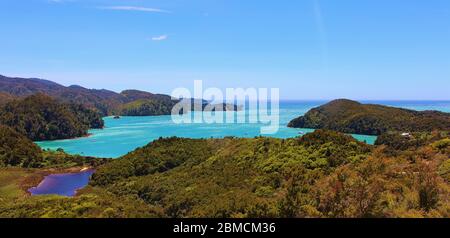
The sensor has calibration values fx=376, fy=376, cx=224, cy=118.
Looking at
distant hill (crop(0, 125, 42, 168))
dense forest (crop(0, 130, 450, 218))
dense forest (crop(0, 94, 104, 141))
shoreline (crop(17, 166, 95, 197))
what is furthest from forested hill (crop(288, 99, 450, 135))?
distant hill (crop(0, 125, 42, 168))

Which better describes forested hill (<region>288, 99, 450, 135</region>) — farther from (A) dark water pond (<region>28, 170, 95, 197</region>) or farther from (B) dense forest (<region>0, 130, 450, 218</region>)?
(A) dark water pond (<region>28, 170, 95, 197</region>)

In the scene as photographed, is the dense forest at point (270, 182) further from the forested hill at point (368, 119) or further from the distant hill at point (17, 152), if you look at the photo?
the forested hill at point (368, 119)

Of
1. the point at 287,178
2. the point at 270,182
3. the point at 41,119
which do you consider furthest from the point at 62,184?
the point at 41,119

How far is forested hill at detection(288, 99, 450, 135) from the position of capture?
291 feet

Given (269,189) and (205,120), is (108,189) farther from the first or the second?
(205,120)

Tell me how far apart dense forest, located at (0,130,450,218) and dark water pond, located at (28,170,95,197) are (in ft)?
7.41

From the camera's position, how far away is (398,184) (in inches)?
318

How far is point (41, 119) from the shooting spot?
106m

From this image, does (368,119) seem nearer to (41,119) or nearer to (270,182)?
(270,182)

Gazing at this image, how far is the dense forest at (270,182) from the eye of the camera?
6.96 metres

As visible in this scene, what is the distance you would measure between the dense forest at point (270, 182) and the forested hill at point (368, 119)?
190ft

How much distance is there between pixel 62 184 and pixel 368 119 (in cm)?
8144
